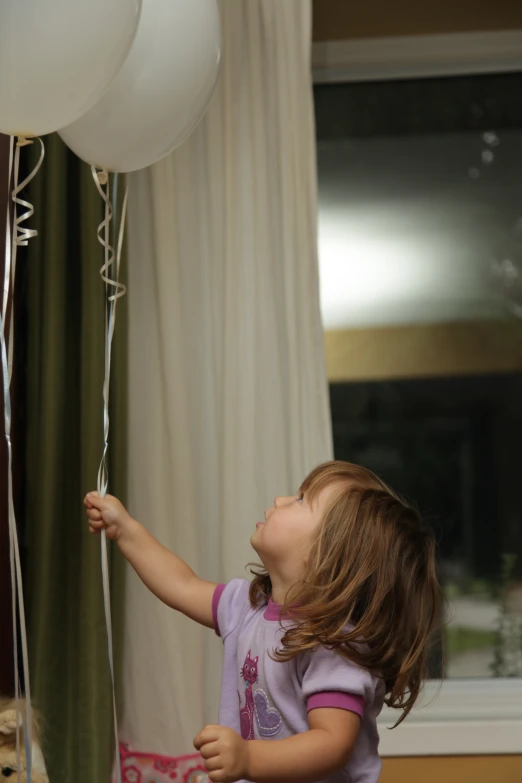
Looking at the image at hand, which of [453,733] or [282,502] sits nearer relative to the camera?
[282,502]

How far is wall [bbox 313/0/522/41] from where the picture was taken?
7.40 feet

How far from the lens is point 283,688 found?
1.20 metres

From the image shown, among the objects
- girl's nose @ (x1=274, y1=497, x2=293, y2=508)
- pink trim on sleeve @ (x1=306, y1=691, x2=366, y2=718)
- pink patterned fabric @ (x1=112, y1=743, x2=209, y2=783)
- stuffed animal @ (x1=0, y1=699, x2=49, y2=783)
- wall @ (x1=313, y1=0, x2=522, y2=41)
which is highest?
wall @ (x1=313, y1=0, x2=522, y2=41)

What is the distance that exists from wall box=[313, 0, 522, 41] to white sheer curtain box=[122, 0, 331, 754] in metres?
0.27

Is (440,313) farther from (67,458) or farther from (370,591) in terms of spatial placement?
(370,591)

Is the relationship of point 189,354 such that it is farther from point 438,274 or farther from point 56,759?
point 56,759

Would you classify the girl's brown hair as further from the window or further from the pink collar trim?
the window

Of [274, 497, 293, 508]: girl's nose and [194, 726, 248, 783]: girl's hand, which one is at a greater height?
[274, 497, 293, 508]: girl's nose

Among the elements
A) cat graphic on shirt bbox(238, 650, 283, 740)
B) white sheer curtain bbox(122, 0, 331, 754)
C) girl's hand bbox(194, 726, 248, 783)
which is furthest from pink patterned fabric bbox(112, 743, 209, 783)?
girl's hand bbox(194, 726, 248, 783)

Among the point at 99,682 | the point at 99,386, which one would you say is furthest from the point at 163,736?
the point at 99,386

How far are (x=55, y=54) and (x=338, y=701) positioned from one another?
85 cm

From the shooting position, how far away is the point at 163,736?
1.88m

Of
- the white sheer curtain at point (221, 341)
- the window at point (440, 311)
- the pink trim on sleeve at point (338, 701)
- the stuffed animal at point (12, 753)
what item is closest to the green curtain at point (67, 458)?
the white sheer curtain at point (221, 341)

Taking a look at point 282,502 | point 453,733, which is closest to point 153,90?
point 282,502
